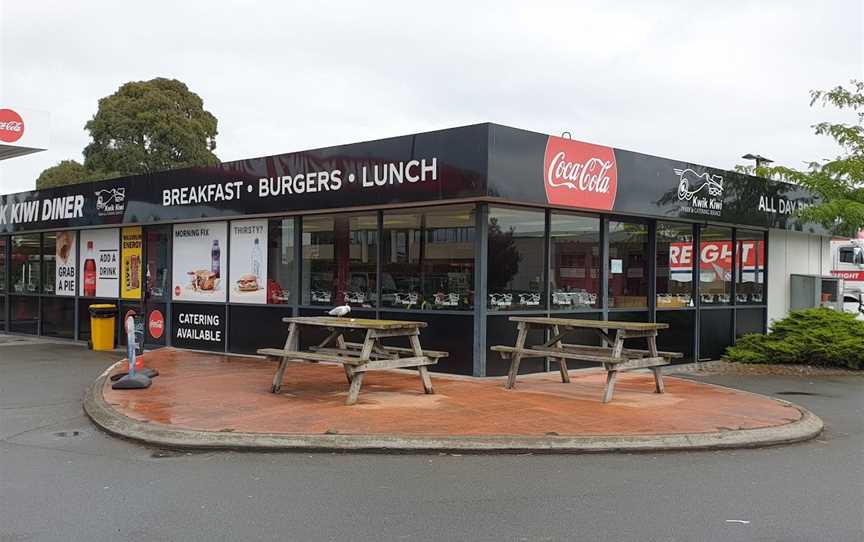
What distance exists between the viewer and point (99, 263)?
18.3 meters

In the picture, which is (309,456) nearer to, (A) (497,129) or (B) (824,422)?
(A) (497,129)

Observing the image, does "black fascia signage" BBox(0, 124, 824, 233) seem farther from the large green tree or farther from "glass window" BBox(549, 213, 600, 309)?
the large green tree

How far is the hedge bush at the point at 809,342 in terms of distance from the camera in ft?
48.3

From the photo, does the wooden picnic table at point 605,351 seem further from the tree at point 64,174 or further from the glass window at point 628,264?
the tree at point 64,174

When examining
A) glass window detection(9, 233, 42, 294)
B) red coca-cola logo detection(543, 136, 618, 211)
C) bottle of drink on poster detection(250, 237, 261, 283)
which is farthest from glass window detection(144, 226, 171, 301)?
red coca-cola logo detection(543, 136, 618, 211)

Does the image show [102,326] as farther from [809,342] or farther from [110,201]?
[809,342]

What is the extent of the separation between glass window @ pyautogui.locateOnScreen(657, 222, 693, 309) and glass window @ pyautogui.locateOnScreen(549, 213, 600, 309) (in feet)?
6.12

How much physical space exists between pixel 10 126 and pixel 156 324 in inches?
330

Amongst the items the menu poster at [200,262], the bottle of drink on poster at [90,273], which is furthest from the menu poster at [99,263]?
the menu poster at [200,262]

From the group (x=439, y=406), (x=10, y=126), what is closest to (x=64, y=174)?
(x=10, y=126)

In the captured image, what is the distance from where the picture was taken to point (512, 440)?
764 cm

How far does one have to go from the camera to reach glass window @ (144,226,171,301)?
16719 millimetres

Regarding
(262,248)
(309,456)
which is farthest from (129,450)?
(262,248)

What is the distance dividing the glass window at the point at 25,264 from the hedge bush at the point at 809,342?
16782 millimetres
